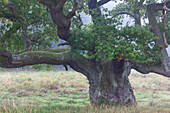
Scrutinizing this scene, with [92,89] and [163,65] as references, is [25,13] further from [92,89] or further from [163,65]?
[163,65]

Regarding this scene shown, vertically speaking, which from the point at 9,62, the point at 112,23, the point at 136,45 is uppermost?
the point at 112,23

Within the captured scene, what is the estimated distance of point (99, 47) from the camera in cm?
966

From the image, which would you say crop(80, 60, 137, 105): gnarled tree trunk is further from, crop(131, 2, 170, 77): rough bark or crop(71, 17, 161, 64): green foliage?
crop(131, 2, 170, 77): rough bark

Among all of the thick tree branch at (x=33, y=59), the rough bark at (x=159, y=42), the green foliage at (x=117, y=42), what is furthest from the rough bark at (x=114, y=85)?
the thick tree branch at (x=33, y=59)

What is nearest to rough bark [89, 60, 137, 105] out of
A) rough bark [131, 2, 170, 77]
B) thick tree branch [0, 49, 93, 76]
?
thick tree branch [0, 49, 93, 76]

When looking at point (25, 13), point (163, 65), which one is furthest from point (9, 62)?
point (163, 65)

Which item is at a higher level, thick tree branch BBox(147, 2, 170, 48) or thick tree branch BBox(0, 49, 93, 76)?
thick tree branch BBox(147, 2, 170, 48)

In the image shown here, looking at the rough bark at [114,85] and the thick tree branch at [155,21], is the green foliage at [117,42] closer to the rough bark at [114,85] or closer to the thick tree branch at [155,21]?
the thick tree branch at [155,21]

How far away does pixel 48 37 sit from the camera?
584 inches

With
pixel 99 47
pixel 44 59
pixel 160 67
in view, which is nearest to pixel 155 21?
pixel 160 67

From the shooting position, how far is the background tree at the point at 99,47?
9906 mm

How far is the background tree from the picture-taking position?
9906 mm

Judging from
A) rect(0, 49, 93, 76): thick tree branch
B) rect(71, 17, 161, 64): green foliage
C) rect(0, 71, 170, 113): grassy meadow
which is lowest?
rect(0, 71, 170, 113): grassy meadow

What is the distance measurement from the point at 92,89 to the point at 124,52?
4.81m
